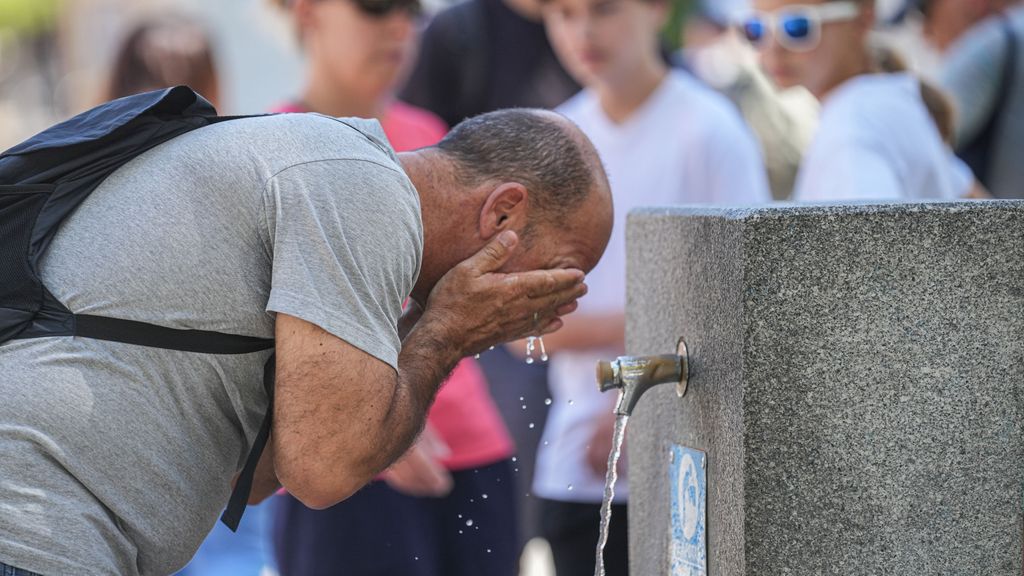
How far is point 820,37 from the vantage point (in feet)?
13.0

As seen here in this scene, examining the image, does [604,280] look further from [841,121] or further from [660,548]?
[660,548]

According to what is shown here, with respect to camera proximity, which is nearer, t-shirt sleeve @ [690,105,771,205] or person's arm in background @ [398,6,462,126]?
t-shirt sleeve @ [690,105,771,205]

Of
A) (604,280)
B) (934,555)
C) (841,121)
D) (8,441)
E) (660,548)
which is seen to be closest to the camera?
(8,441)

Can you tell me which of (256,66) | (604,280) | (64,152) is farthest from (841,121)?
(256,66)

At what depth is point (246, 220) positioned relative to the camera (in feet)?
6.59

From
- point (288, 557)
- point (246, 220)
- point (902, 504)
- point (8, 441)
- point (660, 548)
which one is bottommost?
point (288, 557)

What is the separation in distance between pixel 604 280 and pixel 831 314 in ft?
5.93

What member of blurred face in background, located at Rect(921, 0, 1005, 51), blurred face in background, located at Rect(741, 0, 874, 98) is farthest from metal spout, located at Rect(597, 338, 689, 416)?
blurred face in background, located at Rect(921, 0, 1005, 51)

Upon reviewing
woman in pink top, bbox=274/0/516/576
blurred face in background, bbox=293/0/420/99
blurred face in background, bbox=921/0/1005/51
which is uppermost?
blurred face in background, bbox=921/0/1005/51

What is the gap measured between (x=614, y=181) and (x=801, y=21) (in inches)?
28.6

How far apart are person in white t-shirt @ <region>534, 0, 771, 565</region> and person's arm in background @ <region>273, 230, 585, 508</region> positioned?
4.57 ft

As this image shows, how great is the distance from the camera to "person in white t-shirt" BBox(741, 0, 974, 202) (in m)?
3.38

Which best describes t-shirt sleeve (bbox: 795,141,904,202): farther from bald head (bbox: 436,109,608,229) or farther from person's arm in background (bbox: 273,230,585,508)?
person's arm in background (bbox: 273,230,585,508)

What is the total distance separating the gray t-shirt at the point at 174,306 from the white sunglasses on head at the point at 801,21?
2194mm
